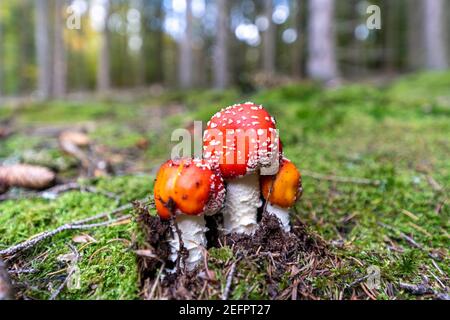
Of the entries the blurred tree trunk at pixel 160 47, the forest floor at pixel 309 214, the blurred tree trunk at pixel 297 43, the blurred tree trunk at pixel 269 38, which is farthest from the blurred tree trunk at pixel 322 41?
the blurred tree trunk at pixel 160 47

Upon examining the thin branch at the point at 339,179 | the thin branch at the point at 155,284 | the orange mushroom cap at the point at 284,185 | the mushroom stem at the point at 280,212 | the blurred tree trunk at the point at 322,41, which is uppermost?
the blurred tree trunk at the point at 322,41

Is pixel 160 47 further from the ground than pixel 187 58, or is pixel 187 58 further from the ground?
pixel 160 47

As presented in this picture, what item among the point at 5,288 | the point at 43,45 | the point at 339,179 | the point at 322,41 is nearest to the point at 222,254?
the point at 5,288

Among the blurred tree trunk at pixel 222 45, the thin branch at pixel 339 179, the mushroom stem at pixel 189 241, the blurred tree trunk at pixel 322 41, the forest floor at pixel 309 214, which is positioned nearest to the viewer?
the forest floor at pixel 309 214

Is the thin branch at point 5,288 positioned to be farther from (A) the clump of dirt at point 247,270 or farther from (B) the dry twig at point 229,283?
(B) the dry twig at point 229,283

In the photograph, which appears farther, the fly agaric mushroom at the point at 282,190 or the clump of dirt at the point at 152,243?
the fly agaric mushroom at the point at 282,190

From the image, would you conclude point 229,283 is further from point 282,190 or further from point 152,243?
point 282,190

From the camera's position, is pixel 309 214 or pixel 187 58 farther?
pixel 187 58
